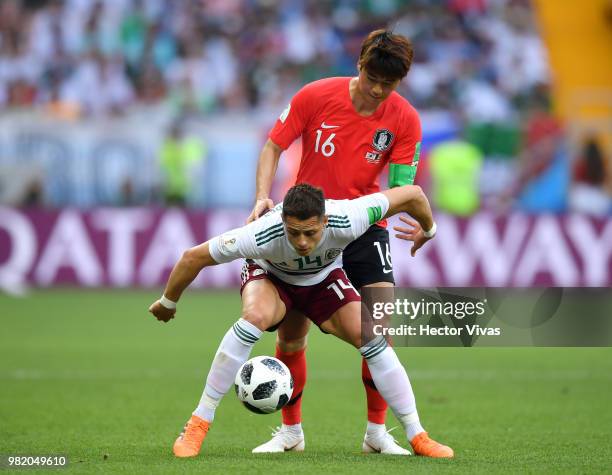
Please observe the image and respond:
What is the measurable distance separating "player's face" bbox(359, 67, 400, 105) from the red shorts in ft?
3.38

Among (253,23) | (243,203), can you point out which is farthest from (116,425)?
(253,23)

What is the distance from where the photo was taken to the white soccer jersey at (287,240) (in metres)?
6.23

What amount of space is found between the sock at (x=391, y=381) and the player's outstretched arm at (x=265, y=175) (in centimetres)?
96

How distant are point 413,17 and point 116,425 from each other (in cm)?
1646

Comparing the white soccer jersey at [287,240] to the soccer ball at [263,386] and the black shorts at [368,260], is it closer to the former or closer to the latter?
the black shorts at [368,260]

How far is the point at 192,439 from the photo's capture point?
6.39 meters

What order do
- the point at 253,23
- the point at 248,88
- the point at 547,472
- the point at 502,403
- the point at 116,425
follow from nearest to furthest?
1. the point at 547,472
2. the point at 116,425
3. the point at 502,403
4. the point at 248,88
5. the point at 253,23

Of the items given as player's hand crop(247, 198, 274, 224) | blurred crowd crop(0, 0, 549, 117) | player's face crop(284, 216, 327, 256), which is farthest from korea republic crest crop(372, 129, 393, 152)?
blurred crowd crop(0, 0, 549, 117)

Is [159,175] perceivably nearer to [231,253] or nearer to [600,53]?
[600,53]

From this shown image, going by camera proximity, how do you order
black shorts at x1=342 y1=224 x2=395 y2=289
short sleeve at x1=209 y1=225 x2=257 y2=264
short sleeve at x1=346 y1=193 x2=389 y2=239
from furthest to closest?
1. black shorts at x1=342 y1=224 x2=395 y2=289
2. short sleeve at x1=346 y1=193 x2=389 y2=239
3. short sleeve at x1=209 y1=225 x2=257 y2=264

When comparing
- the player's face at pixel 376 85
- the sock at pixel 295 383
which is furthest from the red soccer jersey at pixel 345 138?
A: the sock at pixel 295 383

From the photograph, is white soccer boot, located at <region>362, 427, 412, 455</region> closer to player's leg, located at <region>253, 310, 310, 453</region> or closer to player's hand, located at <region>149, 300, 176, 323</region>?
player's leg, located at <region>253, 310, 310, 453</region>

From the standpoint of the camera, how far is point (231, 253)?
6199 mm

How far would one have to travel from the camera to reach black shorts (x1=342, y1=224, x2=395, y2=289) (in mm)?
6910
